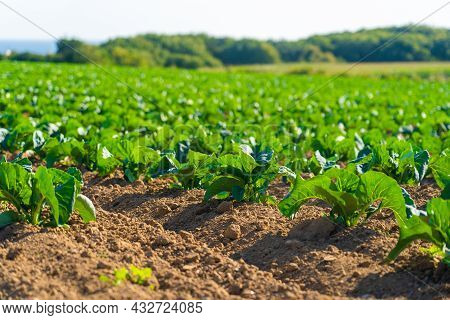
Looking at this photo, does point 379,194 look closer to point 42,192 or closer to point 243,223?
point 243,223

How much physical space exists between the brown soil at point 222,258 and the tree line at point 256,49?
48417 millimetres

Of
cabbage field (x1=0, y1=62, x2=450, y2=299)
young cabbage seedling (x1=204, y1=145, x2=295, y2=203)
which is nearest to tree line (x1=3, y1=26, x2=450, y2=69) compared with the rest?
cabbage field (x1=0, y1=62, x2=450, y2=299)

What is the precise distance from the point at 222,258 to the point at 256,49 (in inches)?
3255

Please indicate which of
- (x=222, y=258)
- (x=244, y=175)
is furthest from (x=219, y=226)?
(x=222, y=258)

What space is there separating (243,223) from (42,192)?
5.28ft

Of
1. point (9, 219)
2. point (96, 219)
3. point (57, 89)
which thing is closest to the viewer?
point (9, 219)

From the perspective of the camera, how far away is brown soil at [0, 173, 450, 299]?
3537 millimetres

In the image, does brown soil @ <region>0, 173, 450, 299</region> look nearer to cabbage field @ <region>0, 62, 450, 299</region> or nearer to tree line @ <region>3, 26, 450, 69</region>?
cabbage field @ <region>0, 62, 450, 299</region>

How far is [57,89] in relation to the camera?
689 inches

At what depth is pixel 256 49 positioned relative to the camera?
85188 mm

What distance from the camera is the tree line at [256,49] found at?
215 ft

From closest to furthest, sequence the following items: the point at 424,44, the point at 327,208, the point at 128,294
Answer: the point at 128,294, the point at 327,208, the point at 424,44

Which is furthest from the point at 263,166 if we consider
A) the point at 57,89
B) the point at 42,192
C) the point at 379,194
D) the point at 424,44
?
the point at 424,44

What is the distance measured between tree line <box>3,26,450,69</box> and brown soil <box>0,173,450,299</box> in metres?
48.4
